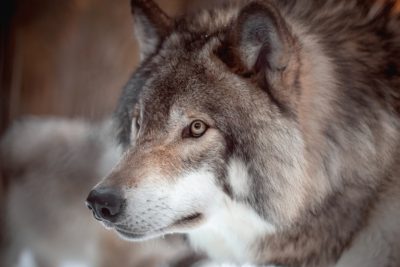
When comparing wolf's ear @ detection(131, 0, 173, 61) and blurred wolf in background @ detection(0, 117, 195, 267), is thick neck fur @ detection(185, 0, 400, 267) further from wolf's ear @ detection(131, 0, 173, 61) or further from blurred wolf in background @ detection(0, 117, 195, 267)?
blurred wolf in background @ detection(0, 117, 195, 267)

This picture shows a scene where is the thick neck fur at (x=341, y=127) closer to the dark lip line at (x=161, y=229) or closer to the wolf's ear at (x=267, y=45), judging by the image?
the wolf's ear at (x=267, y=45)

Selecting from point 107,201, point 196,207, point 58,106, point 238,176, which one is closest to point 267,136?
point 238,176

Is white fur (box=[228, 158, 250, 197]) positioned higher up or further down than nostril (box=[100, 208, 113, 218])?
further down

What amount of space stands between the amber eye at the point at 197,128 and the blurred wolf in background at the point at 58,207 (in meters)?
1.04

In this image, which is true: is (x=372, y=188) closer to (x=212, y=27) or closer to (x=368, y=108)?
(x=368, y=108)

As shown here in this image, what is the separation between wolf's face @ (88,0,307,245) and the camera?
4.26 feet

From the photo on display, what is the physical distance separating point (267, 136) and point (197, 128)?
0.49ft

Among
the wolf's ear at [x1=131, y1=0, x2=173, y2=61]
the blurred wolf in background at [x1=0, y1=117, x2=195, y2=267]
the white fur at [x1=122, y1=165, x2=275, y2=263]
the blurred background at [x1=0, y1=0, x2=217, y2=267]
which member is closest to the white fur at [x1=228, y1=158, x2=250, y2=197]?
the white fur at [x1=122, y1=165, x2=275, y2=263]

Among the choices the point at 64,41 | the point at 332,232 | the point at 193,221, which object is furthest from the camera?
the point at 64,41

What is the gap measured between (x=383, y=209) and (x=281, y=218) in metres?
0.26

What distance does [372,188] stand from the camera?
1.48 meters

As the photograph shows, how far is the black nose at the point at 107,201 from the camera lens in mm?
1275

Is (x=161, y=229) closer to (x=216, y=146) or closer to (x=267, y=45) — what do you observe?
(x=216, y=146)

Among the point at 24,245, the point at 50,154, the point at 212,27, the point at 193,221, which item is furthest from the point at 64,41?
the point at 193,221
